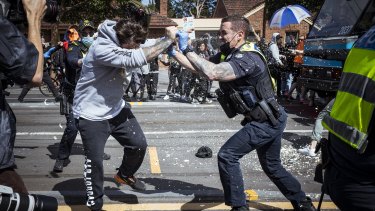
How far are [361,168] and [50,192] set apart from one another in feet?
11.0

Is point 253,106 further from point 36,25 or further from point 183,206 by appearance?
point 36,25

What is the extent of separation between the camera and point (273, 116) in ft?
12.8

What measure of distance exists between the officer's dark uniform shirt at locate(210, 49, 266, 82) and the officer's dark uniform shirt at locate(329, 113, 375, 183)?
1.55 meters

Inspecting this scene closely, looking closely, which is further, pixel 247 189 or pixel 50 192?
pixel 247 189

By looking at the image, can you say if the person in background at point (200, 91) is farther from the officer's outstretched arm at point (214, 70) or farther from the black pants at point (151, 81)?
the officer's outstretched arm at point (214, 70)

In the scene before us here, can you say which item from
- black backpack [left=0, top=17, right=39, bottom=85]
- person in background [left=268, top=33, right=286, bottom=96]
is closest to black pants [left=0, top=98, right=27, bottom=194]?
black backpack [left=0, top=17, right=39, bottom=85]

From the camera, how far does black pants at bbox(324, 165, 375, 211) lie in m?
2.05

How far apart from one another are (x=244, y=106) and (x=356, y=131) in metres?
1.86

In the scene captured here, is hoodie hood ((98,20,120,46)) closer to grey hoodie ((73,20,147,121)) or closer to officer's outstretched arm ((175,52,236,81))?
grey hoodie ((73,20,147,121))

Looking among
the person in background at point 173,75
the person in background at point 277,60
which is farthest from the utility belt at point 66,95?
the person in background at point 277,60

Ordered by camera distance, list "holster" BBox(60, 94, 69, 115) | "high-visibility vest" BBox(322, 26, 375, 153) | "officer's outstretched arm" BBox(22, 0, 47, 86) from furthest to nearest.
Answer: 1. "holster" BBox(60, 94, 69, 115)
2. "officer's outstretched arm" BBox(22, 0, 47, 86)
3. "high-visibility vest" BBox(322, 26, 375, 153)

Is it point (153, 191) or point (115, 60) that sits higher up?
point (115, 60)

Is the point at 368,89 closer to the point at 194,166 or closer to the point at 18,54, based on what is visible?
the point at 18,54

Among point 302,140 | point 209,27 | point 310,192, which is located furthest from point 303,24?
point 310,192
